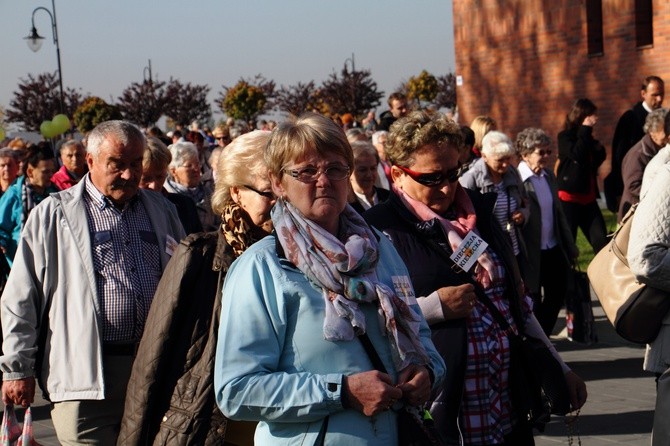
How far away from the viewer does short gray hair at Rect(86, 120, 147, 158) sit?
5719 mm

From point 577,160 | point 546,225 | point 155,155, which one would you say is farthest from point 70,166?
point 577,160

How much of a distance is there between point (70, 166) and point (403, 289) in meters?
8.75

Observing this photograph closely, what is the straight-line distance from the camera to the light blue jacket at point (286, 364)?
321 cm

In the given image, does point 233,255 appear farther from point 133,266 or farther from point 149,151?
point 149,151

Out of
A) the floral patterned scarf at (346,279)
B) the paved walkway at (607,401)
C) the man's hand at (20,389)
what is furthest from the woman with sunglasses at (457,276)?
the paved walkway at (607,401)

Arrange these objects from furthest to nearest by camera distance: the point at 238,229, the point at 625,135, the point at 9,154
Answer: the point at 625,135 → the point at 9,154 → the point at 238,229

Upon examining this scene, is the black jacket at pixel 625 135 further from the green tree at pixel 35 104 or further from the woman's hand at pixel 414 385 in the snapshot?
the green tree at pixel 35 104

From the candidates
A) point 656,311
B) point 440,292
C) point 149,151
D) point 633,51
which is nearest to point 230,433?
point 440,292

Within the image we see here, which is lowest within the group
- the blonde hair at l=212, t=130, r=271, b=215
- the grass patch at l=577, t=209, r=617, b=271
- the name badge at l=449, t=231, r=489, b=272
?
the grass patch at l=577, t=209, r=617, b=271

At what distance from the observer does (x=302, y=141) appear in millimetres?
3418

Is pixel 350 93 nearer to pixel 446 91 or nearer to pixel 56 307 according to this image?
pixel 446 91

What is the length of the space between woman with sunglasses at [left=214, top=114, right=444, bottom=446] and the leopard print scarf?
1080 mm

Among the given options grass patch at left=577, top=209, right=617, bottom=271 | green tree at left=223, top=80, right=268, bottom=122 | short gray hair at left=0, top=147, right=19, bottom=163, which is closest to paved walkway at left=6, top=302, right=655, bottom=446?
short gray hair at left=0, top=147, right=19, bottom=163

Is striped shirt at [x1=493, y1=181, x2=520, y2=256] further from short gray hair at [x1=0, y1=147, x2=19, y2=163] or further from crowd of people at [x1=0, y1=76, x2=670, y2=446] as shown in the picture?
short gray hair at [x1=0, y1=147, x2=19, y2=163]
